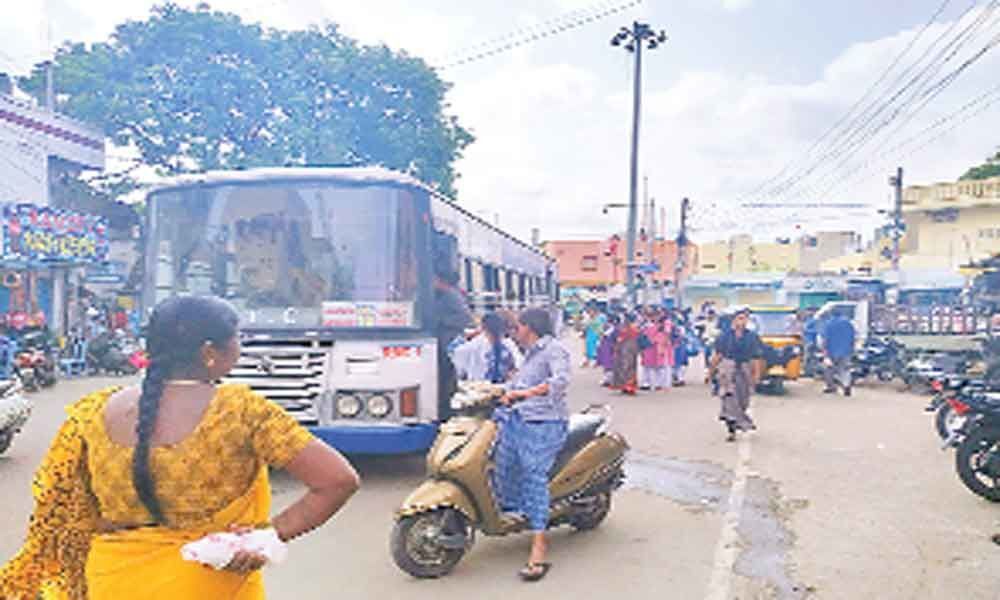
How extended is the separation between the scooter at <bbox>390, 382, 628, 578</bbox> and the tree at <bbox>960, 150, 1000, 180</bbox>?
135 feet

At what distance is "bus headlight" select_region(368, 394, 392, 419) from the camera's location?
7.26 m

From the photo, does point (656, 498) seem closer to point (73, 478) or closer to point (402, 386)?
point (402, 386)

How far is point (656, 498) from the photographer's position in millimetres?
7289

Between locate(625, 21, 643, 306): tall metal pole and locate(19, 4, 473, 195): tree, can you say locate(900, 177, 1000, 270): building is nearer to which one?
locate(625, 21, 643, 306): tall metal pole

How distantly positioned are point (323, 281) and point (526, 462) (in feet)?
9.89

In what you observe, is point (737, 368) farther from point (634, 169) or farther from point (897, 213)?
point (897, 213)

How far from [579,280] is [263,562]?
5205 centimetres

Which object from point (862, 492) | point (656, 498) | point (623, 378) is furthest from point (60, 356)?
point (862, 492)

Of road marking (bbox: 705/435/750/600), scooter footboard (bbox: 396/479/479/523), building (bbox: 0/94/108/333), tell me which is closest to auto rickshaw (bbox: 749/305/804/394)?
road marking (bbox: 705/435/750/600)

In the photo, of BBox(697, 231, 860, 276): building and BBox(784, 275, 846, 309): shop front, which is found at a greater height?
BBox(697, 231, 860, 276): building

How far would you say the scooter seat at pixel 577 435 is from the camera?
5.63 metres

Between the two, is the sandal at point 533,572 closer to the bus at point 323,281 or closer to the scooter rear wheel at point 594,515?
the scooter rear wheel at point 594,515

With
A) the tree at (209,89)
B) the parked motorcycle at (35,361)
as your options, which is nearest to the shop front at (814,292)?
the tree at (209,89)

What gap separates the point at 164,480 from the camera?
216cm
